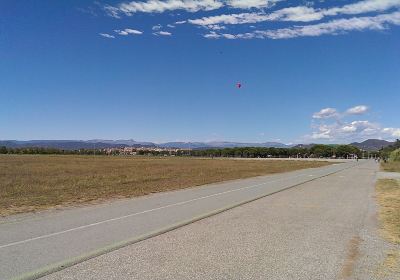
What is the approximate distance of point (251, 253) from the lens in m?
8.65

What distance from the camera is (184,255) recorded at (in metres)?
8.36

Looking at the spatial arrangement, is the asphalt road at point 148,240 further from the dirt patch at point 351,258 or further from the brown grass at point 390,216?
the brown grass at point 390,216

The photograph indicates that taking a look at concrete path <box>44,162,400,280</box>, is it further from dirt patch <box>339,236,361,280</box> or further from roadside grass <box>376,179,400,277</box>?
roadside grass <box>376,179,400,277</box>

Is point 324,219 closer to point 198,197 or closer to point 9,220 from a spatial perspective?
point 198,197

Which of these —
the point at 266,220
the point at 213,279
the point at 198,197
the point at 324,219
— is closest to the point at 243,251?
the point at 213,279

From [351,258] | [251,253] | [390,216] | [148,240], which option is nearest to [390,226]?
[390,216]

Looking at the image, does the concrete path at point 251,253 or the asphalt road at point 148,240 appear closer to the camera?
the concrete path at point 251,253

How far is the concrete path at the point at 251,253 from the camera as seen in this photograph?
720cm

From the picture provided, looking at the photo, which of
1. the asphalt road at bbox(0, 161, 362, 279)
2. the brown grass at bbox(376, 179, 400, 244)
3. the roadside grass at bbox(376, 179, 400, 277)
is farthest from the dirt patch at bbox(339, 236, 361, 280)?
the brown grass at bbox(376, 179, 400, 244)

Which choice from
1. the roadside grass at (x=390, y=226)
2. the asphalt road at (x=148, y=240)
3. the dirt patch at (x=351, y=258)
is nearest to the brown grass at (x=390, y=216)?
the roadside grass at (x=390, y=226)

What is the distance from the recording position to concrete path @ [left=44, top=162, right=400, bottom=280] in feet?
23.6

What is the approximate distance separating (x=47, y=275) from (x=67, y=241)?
252cm

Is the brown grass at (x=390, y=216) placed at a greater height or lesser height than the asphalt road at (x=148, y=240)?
greater

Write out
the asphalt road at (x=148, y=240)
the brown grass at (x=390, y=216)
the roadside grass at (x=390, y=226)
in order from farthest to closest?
the brown grass at (x=390, y=216), the roadside grass at (x=390, y=226), the asphalt road at (x=148, y=240)
